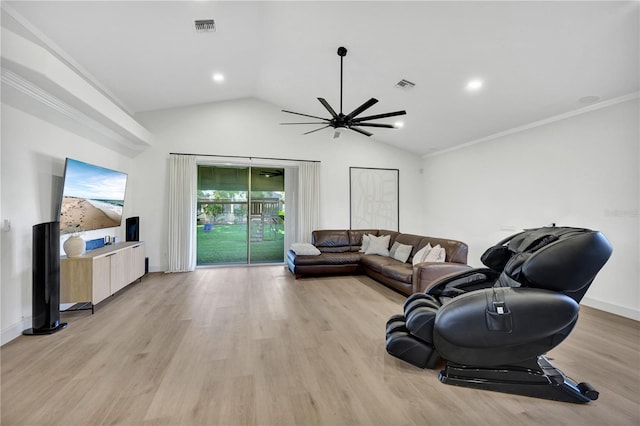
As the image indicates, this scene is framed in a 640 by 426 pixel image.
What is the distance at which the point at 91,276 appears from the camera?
10.7ft

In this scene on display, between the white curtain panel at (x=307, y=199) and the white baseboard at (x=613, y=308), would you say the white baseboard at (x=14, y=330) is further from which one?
the white baseboard at (x=613, y=308)

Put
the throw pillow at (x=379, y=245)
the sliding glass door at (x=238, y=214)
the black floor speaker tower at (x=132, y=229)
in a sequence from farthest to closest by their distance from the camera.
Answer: the sliding glass door at (x=238, y=214)
the throw pillow at (x=379, y=245)
the black floor speaker tower at (x=132, y=229)

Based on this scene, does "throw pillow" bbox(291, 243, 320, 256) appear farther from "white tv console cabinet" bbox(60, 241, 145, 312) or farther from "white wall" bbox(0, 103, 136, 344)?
"white wall" bbox(0, 103, 136, 344)

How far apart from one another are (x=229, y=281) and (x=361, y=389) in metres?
3.52

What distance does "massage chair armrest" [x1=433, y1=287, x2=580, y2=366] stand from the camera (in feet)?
6.02

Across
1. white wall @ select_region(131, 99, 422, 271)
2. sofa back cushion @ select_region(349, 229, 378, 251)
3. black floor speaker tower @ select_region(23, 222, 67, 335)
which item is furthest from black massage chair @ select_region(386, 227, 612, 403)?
white wall @ select_region(131, 99, 422, 271)

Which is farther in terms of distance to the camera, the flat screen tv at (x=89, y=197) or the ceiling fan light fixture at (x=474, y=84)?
the ceiling fan light fixture at (x=474, y=84)

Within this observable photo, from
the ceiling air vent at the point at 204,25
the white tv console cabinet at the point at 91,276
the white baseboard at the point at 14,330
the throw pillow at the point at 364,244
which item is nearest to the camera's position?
the white baseboard at the point at 14,330

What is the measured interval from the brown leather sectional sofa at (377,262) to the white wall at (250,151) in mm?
655

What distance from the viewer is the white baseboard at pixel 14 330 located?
2.57 metres

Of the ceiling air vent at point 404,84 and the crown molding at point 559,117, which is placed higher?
the ceiling air vent at point 404,84

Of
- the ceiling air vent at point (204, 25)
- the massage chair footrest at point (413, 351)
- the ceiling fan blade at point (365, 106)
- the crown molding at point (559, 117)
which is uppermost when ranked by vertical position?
the ceiling air vent at point (204, 25)

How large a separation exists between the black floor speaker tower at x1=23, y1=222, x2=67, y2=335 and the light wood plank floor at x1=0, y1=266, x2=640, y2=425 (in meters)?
0.18

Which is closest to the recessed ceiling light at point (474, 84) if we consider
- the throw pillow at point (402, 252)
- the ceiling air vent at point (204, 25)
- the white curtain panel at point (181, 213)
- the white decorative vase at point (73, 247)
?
the throw pillow at point (402, 252)
